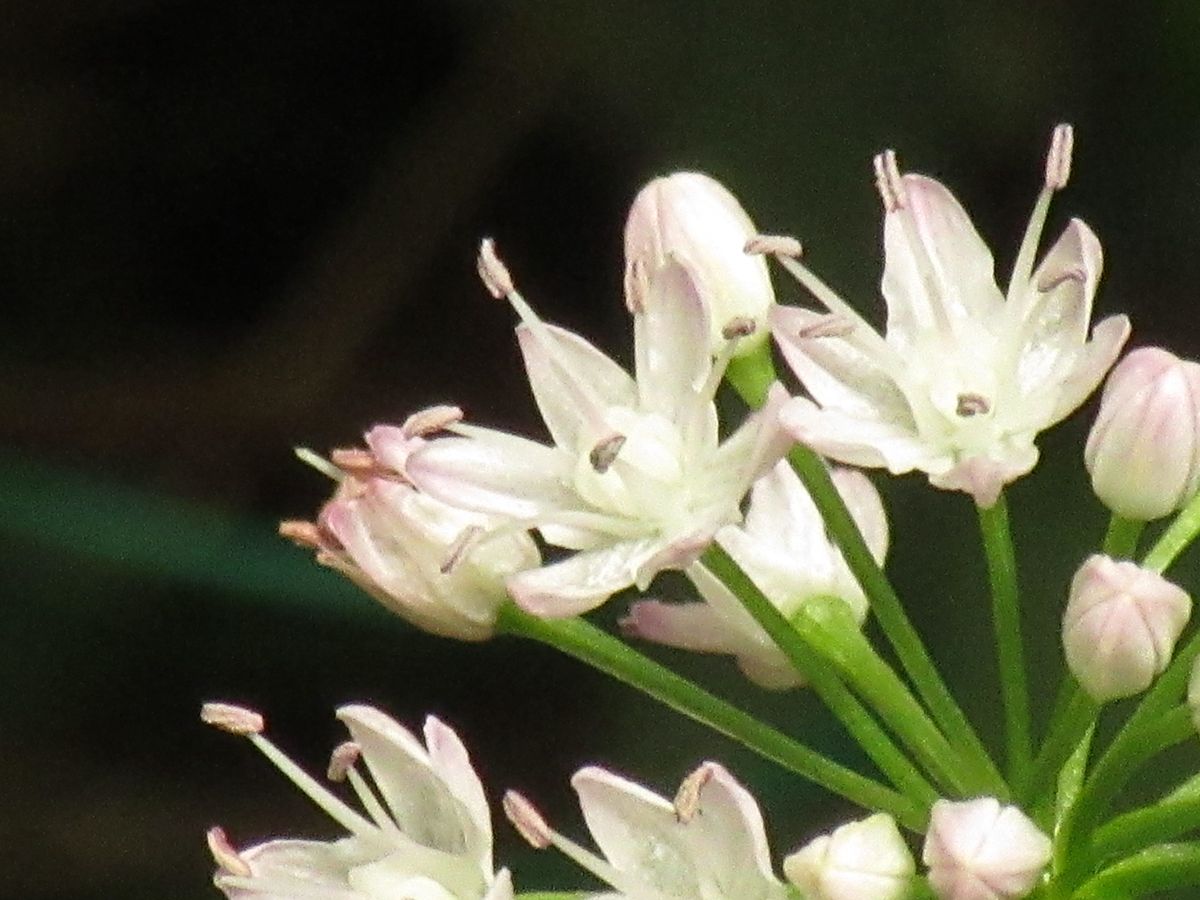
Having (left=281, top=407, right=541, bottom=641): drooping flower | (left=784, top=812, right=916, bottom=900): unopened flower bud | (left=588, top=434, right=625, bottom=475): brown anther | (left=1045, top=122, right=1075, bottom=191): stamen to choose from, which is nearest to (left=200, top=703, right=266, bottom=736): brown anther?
(left=281, top=407, right=541, bottom=641): drooping flower

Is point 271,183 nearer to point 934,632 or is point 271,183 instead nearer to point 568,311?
point 568,311

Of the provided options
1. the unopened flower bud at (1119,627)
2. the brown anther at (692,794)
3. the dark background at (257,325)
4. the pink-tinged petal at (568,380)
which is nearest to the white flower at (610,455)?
the pink-tinged petal at (568,380)

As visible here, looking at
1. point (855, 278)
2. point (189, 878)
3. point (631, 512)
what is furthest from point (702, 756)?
point (631, 512)

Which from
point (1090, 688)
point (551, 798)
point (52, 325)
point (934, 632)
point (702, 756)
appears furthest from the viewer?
point (52, 325)

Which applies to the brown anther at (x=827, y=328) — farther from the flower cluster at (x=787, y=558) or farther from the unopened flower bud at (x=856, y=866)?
the unopened flower bud at (x=856, y=866)

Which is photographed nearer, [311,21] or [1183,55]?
[1183,55]

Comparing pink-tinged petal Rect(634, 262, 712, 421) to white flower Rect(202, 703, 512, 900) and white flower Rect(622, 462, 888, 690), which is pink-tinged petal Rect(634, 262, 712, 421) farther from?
white flower Rect(202, 703, 512, 900)

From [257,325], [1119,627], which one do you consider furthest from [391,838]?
[257,325]
